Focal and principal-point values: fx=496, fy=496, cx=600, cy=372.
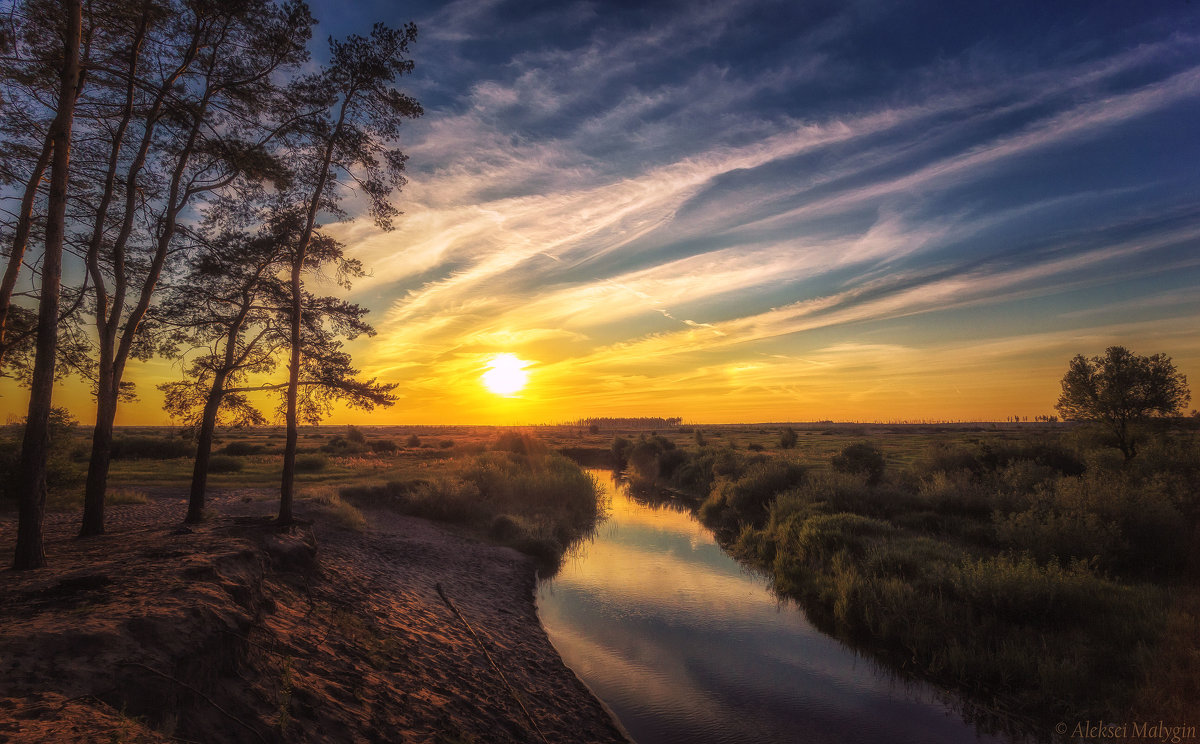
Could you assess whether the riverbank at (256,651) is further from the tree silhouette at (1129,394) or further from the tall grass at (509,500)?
the tree silhouette at (1129,394)

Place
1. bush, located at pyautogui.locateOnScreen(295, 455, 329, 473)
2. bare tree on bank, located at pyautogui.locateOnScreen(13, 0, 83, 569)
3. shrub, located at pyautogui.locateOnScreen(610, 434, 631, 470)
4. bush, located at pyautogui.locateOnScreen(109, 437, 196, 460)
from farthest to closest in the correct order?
1. shrub, located at pyautogui.locateOnScreen(610, 434, 631, 470)
2. bush, located at pyautogui.locateOnScreen(109, 437, 196, 460)
3. bush, located at pyautogui.locateOnScreen(295, 455, 329, 473)
4. bare tree on bank, located at pyautogui.locateOnScreen(13, 0, 83, 569)

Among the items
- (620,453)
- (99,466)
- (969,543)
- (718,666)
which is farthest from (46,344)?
(620,453)

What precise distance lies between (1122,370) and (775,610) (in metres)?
28.9

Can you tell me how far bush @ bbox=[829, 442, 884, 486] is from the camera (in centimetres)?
3011

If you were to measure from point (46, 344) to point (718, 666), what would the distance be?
553 inches

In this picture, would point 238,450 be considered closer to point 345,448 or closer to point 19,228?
point 345,448

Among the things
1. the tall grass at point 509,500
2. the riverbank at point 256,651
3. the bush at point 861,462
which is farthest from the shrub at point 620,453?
the riverbank at point 256,651

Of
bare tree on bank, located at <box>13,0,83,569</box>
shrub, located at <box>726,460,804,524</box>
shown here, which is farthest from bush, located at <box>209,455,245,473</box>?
shrub, located at <box>726,460,804,524</box>

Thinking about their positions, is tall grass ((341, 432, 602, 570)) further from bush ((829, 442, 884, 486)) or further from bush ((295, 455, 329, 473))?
bush ((829, 442, 884, 486))

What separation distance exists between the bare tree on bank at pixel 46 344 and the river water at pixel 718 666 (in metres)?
9.94

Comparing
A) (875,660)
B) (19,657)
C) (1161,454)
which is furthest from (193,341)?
(1161,454)

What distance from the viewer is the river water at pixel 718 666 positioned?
352 inches

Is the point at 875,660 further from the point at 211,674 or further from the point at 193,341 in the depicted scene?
the point at 193,341

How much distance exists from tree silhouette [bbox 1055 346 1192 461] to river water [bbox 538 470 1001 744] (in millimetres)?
25866
